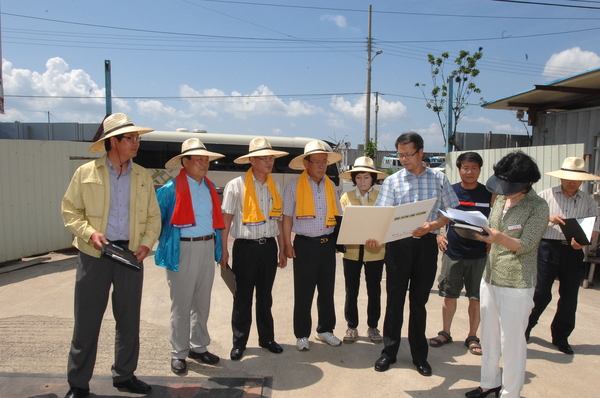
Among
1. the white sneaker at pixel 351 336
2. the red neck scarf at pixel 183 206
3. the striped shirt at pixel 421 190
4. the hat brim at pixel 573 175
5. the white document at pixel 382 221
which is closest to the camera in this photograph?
the white document at pixel 382 221

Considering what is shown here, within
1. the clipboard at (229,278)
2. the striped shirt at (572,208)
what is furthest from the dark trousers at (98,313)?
the striped shirt at (572,208)

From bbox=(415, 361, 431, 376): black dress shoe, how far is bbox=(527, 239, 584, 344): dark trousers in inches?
50.2

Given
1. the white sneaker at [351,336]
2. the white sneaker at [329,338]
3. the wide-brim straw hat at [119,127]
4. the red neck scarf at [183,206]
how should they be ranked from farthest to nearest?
the white sneaker at [351,336], the white sneaker at [329,338], the red neck scarf at [183,206], the wide-brim straw hat at [119,127]

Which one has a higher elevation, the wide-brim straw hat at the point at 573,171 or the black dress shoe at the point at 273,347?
the wide-brim straw hat at the point at 573,171

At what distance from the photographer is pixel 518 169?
2744mm

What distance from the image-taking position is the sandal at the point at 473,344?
3.86m

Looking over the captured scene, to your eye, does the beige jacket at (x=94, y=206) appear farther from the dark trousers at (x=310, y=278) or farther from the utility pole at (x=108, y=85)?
the utility pole at (x=108, y=85)

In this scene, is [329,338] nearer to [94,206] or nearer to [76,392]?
[76,392]

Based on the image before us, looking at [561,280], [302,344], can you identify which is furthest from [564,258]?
[302,344]

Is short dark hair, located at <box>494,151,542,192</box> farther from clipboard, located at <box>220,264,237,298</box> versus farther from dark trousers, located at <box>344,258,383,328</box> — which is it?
clipboard, located at <box>220,264,237,298</box>

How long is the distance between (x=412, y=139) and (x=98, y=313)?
2778 millimetres

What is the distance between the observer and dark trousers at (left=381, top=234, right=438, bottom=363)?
3.45 m

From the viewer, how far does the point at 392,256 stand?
3.53 m

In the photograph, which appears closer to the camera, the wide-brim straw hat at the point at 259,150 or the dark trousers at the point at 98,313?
the dark trousers at the point at 98,313
